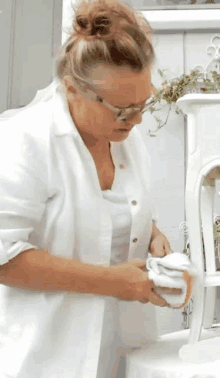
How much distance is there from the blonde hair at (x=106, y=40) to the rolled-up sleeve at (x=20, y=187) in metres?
0.15

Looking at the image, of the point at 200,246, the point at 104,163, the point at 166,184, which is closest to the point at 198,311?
the point at 200,246

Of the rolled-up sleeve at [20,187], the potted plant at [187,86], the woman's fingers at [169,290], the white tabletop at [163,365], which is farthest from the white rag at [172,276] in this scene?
the potted plant at [187,86]

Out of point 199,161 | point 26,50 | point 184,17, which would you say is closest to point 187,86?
point 184,17

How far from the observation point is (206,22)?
1.96m

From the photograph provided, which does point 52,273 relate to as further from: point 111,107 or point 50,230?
point 111,107

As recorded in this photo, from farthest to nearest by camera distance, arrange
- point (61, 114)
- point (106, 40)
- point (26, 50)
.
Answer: point (26, 50)
point (61, 114)
point (106, 40)

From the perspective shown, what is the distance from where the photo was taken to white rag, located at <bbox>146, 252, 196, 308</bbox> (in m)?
0.75

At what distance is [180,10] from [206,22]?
0.13 m

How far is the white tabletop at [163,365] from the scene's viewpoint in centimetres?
75

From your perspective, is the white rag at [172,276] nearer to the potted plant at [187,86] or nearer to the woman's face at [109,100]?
the woman's face at [109,100]

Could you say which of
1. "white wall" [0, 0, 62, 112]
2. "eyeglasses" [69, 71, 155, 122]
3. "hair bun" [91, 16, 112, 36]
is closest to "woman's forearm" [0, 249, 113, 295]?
"eyeglasses" [69, 71, 155, 122]

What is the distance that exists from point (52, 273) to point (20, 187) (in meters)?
0.16

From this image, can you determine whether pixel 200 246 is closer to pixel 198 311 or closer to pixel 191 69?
pixel 198 311

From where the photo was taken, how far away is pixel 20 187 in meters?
0.74
